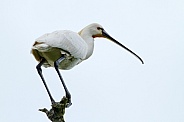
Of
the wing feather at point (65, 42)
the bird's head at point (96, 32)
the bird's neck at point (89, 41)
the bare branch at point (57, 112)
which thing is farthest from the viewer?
the bird's head at point (96, 32)

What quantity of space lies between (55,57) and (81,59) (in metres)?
0.92

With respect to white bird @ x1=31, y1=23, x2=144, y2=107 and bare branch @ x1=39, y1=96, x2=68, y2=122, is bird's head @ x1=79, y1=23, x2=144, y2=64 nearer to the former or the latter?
white bird @ x1=31, y1=23, x2=144, y2=107

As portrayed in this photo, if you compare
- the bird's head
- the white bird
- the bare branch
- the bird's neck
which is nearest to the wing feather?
the white bird

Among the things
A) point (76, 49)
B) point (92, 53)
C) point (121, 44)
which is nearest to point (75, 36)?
point (76, 49)

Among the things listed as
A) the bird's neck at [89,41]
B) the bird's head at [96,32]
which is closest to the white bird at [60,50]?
the bird's neck at [89,41]

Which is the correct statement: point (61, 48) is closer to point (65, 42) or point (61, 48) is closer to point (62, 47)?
point (62, 47)

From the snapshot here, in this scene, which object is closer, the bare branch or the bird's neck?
the bare branch

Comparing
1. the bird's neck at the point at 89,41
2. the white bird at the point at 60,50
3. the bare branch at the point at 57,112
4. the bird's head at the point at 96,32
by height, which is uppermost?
the bird's head at the point at 96,32

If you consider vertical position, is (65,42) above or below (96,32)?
Answer: below

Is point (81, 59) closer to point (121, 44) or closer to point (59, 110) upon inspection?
point (121, 44)

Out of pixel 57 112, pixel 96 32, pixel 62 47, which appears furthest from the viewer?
pixel 96 32

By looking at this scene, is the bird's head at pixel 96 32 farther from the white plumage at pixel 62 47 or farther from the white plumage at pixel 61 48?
the white plumage at pixel 62 47

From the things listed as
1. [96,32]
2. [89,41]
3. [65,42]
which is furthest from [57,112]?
[96,32]

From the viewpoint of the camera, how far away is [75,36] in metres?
10.9
